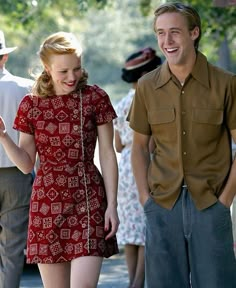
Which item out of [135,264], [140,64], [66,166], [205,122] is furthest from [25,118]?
[135,264]

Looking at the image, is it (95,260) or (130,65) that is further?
(130,65)

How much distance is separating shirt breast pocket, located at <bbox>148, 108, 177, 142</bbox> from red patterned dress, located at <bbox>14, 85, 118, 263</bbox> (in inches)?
16.2

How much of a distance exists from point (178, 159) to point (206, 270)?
62 centimetres

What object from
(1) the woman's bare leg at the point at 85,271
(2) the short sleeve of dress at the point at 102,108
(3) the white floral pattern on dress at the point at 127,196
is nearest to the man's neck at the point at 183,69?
(2) the short sleeve of dress at the point at 102,108

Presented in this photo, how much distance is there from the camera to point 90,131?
6301 millimetres

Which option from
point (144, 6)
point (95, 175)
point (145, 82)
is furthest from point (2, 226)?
point (144, 6)

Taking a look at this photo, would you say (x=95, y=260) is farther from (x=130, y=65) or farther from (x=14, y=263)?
(x=130, y=65)

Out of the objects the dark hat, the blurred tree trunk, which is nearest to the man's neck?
the blurred tree trunk

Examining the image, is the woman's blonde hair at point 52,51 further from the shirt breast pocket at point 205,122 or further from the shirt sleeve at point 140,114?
the shirt breast pocket at point 205,122

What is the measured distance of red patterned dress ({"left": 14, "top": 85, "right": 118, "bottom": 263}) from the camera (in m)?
6.22

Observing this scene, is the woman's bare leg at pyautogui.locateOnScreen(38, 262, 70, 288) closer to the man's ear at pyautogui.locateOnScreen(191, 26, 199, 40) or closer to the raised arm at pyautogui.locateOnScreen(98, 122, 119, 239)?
the raised arm at pyautogui.locateOnScreen(98, 122, 119, 239)

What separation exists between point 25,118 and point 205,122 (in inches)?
43.7

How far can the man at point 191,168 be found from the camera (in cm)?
584

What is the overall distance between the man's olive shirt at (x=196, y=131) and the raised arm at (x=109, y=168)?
1.21 feet
